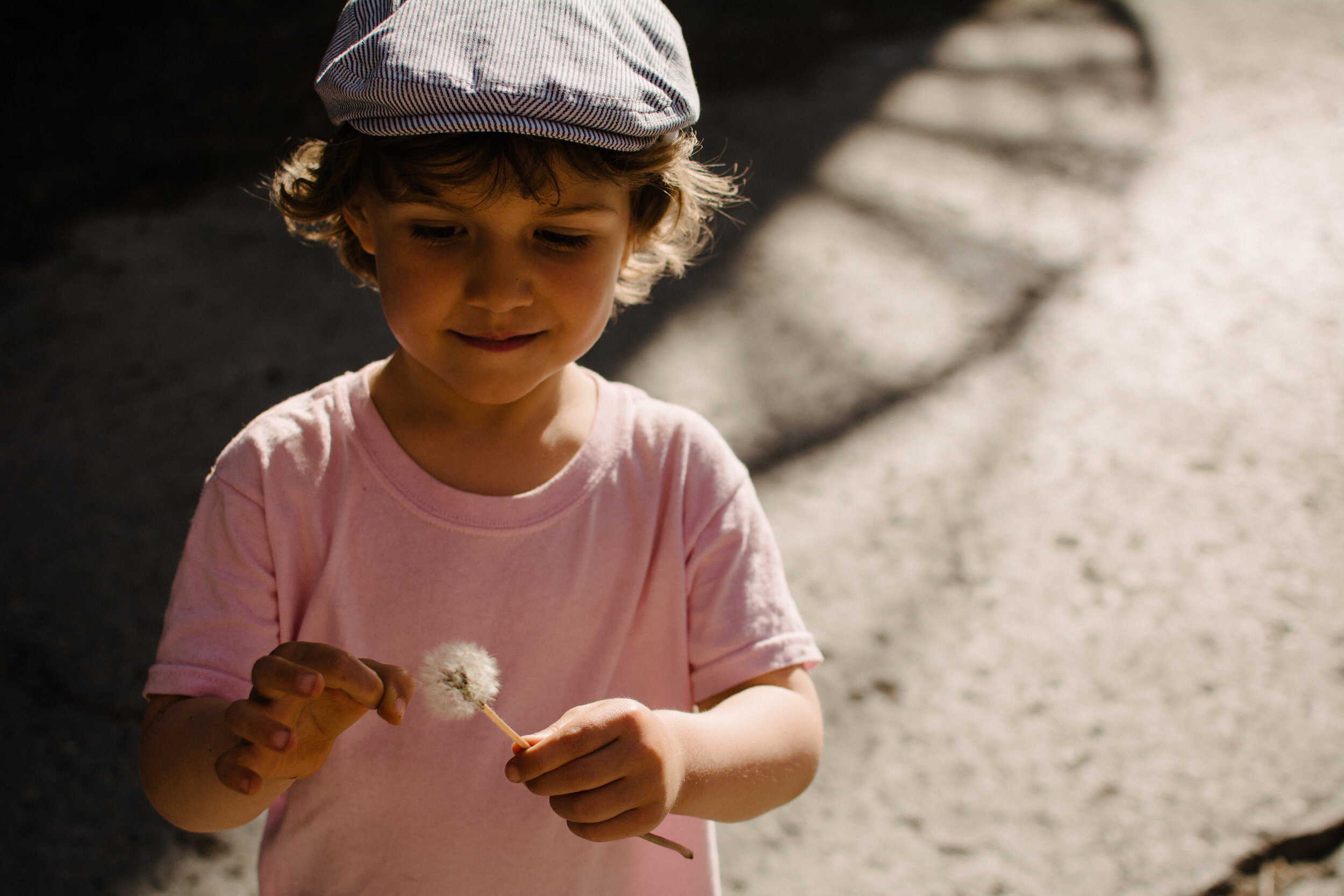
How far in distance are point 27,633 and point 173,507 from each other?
0.31m

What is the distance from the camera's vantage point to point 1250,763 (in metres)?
1.42

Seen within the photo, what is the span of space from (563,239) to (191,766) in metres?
0.52

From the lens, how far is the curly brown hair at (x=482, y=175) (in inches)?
31.5

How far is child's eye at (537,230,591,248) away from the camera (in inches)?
33.5

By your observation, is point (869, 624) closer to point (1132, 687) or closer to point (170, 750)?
point (1132, 687)

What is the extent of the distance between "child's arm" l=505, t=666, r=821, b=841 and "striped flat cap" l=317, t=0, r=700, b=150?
445 mm

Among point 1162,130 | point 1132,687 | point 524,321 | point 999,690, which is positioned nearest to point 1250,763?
point 1132,687

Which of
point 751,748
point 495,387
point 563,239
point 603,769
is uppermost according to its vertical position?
point 563,239

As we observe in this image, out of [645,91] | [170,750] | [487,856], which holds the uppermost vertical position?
[645,91]

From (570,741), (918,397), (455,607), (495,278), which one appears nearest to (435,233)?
(495,278)

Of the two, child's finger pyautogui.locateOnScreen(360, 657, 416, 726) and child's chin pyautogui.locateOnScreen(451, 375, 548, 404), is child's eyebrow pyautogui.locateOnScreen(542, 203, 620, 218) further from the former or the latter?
child's finger pyautogui.locateOnScreen(360, 657, 416, 726)

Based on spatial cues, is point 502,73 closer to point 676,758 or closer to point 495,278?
point 495,278

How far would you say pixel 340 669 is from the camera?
0.70 metres

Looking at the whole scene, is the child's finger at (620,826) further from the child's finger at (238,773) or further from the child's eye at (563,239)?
the child's eye at (563,239)
